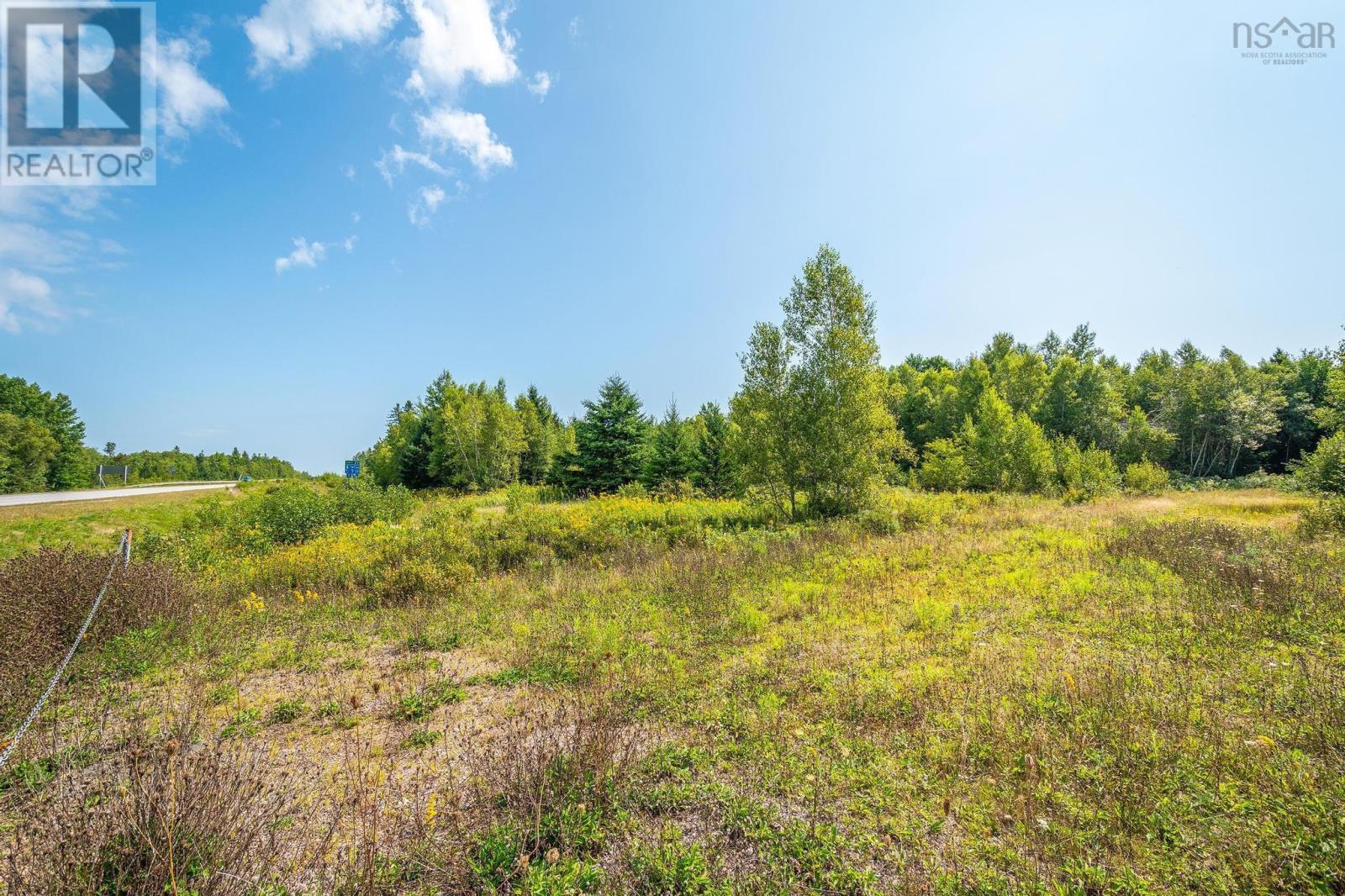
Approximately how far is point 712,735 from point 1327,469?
998 inches

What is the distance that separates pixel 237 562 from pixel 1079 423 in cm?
5545

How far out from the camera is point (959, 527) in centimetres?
1453

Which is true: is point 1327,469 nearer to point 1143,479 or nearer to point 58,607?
point 1143,479

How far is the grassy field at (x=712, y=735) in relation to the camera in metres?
2.69

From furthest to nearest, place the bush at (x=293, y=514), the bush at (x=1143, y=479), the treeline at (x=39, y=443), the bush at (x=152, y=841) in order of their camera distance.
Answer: the treeline at (x=39, y=443) < the bush at (x=1143, y=479) < the bush at (x=293, y=514) < the bush at (x=152, y=841)

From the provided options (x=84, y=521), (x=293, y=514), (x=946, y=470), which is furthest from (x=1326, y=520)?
(x=84, y=521)

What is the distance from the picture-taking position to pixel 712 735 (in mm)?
4207

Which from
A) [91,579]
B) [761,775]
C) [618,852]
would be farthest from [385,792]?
[91,579]

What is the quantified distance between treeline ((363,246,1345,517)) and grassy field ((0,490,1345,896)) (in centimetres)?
802

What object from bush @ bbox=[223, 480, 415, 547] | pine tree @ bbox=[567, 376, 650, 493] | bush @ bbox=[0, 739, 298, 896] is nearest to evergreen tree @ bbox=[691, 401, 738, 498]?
pine tree @ bbox=[567, 376, 650, 493]

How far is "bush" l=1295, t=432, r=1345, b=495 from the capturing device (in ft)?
49.9

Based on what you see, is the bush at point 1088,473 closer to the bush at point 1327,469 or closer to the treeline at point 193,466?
the bush at point 1327,469

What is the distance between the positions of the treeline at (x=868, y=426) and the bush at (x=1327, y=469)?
629mm

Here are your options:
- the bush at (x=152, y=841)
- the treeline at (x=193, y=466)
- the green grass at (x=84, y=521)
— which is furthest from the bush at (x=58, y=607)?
the treeline at (x=193, y=466)
